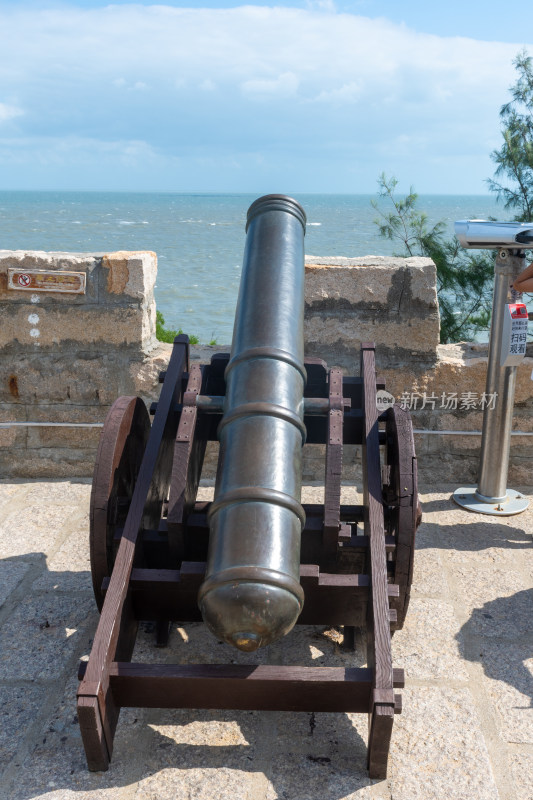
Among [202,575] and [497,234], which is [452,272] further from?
[202,575]

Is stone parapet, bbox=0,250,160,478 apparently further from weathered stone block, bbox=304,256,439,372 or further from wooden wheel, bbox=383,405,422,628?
wooden wheel, bbox=383,405,422,628

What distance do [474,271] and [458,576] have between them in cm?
423

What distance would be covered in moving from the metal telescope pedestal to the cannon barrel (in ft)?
4.86

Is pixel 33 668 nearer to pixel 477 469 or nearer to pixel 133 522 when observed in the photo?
pixel 133 522

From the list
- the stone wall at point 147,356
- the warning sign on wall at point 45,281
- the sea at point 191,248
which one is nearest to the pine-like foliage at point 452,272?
the sea at point 191,248

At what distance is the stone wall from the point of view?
4.38 metres

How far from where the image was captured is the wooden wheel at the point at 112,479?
2.73 metres

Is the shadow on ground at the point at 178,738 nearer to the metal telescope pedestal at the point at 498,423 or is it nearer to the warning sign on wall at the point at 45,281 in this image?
the metal telescope pedestal at the point at 498,423

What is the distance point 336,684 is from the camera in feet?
7.50

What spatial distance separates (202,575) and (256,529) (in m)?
0.46

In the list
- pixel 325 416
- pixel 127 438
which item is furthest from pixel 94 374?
pixel 325 416

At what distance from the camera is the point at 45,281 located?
4.39 m

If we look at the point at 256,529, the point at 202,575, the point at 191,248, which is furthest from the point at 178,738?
the point at 191,248

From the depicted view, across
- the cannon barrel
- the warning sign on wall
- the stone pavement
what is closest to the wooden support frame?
the stone pavement
